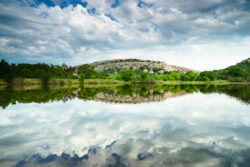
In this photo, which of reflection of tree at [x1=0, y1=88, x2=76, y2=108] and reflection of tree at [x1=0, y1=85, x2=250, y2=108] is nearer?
reflection of tree at [x1=0, y1=88, x2=76, y2=108]

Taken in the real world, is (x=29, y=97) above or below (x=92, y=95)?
above

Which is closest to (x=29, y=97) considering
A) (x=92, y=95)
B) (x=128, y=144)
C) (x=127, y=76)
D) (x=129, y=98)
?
(x=92, y=95)

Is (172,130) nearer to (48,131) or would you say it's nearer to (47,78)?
(48,131)

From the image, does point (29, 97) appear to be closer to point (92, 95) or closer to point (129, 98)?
point (92, 95)

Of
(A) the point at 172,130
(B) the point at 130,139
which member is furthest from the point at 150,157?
(A) the point at 172,130

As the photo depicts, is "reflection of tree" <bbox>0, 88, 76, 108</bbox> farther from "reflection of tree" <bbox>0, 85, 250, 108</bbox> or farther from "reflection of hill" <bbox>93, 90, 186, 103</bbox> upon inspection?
"reflection of hill" <bbox>93, 90, 186, 103</bbox>

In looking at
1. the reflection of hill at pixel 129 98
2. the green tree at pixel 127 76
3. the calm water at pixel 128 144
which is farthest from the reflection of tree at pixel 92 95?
the green tree at pixel 127 76

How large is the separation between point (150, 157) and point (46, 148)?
3.76m

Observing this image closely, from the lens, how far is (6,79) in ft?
197

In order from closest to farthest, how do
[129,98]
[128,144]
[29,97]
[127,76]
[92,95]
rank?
[128,144], [129,98], [29,97], [92,95], [127,76]

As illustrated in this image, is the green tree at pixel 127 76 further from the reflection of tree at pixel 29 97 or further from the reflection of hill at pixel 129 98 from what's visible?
the reflection of hill at pixel 129 98

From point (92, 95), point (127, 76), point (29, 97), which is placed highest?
point (127, 76)

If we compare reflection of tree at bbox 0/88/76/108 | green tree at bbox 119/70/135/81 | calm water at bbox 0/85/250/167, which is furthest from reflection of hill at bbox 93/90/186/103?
green tree at bbox 119/70/135/81

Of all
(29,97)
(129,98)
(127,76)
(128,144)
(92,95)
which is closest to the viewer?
(128,144)
